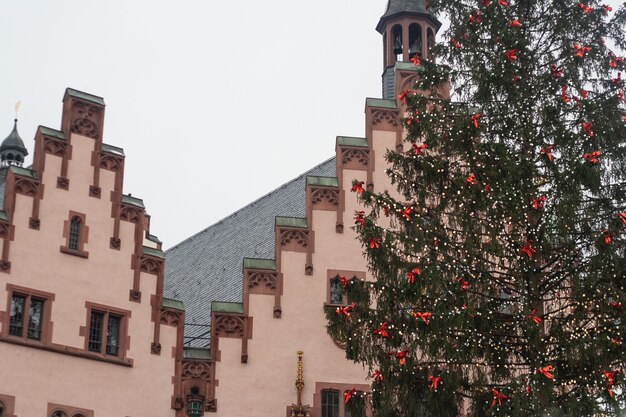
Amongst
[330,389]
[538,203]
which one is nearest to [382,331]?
[538,203]

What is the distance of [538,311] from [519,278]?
87cm

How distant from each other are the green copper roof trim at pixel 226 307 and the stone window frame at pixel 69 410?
4.64 meters

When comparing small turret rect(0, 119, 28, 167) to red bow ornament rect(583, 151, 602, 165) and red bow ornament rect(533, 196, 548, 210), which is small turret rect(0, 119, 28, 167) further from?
red bow ornament rect(583, 151, 602, 165)

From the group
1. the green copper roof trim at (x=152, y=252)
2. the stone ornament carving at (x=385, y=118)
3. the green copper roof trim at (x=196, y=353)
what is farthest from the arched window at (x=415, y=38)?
the green copper roof trim at (x=196, y=353)

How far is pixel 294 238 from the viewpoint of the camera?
3822 cm

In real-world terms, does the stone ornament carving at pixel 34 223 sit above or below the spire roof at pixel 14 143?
below

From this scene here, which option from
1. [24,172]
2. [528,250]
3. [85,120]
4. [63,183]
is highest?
[85,120]

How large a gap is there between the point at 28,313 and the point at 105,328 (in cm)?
221

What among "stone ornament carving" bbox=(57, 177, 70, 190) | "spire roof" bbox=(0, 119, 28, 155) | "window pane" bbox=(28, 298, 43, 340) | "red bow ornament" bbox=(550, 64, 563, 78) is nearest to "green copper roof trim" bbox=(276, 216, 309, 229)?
"stone ornament carving" bbox=(57, 177, 70, 190)

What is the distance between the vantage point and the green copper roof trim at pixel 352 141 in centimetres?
3941

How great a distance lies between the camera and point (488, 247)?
28.8 metres

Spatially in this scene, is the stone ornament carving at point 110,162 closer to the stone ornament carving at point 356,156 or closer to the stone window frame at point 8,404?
the stone ornament carving at point 356,156

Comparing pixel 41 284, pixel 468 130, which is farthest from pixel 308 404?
pixel 468 130

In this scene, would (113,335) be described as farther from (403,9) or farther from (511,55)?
(403,9)
